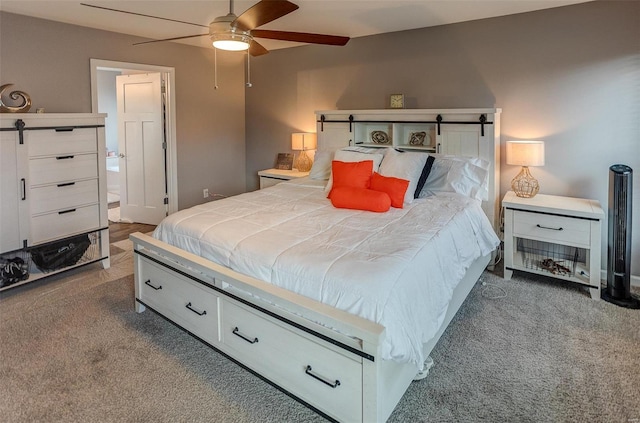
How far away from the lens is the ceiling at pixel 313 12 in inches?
134

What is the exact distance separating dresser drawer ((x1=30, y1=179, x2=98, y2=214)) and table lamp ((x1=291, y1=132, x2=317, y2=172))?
91.6 inches

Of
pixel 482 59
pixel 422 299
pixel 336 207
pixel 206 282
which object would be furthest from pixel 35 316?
pixel 482 59

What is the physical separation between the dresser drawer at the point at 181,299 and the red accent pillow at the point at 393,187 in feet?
5.11

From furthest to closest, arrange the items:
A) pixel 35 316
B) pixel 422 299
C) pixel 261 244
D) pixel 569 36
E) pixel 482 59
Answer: pixel 482 59 < pixel 569 36 < pixel 35 316 < pixel 261 244 < pixel 422 299

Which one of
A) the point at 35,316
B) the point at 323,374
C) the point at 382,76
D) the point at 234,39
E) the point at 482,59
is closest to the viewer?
the point at 323,374

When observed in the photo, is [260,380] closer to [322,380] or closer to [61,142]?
[322,380]

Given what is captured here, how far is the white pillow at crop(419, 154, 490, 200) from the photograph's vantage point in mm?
3504

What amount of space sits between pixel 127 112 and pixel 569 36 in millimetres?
5208

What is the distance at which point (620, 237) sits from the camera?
3059mm

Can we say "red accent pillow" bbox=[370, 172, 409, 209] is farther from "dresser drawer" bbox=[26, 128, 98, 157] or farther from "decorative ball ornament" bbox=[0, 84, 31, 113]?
"decorative ball ornament" bbox=[0, 84, 31, 113]

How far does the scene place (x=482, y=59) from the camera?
390 cm

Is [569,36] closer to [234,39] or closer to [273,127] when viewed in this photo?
[234,39]

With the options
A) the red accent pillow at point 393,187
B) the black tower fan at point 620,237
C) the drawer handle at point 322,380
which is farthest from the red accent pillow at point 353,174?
the black tower fan at point 620,237

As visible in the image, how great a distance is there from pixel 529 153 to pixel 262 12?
98.5 inches
